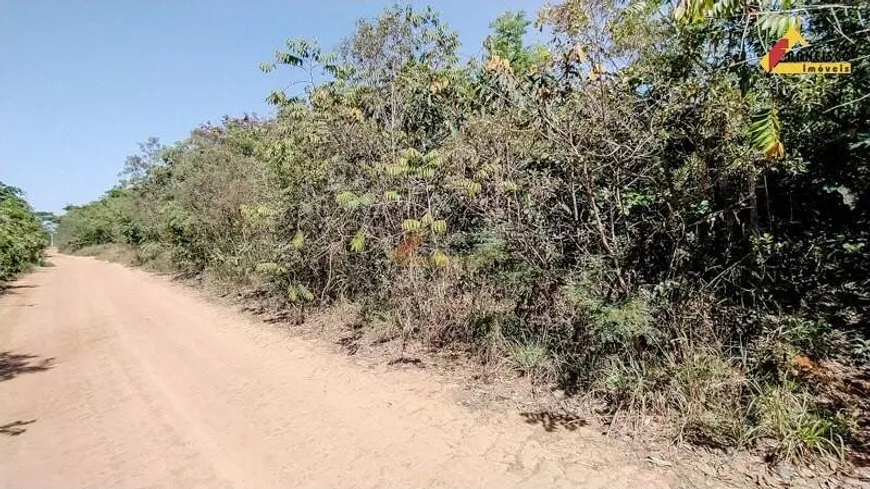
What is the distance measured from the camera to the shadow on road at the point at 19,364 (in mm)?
5781

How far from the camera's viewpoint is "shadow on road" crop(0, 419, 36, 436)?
414 centimetres

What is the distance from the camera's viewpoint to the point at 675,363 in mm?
3947

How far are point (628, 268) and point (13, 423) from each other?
20.6 feet

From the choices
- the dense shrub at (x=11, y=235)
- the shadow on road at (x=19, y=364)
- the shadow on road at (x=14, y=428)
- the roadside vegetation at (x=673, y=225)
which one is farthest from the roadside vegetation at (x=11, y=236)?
the roadside vegetation at (x=673, y=225)

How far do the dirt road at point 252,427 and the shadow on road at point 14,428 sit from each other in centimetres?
2

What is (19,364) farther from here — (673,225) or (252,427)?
(673,225)

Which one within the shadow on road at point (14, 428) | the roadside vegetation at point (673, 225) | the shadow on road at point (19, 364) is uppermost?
the roadside vegetation at point (673, 225)

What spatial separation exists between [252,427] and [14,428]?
236 cm

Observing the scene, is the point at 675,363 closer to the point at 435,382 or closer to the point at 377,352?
the point at 435,382

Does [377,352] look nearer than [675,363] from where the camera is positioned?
No

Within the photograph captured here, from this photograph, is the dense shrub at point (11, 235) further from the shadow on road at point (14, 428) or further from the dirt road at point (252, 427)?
the shadow on road at point (14, 428)

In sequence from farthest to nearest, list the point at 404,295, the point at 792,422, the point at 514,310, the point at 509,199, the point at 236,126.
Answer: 1. the point at 236,126
2. the point at 404,295
3. the point at 514,310
4. the point at 509,199
5. the point at 792,422

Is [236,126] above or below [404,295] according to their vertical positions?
above

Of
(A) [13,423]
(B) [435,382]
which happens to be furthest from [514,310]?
(A) [13,423]
